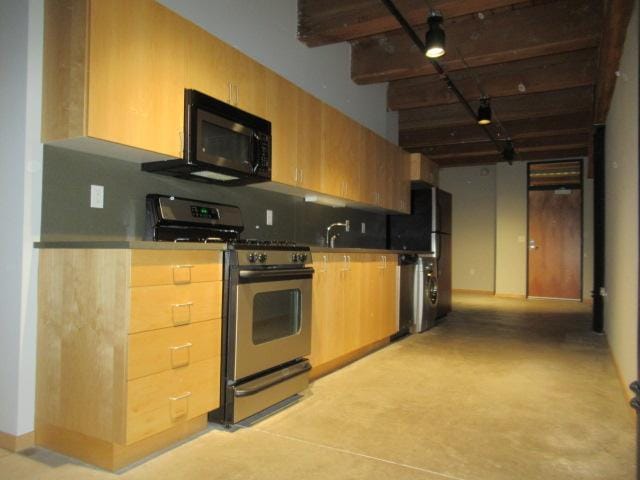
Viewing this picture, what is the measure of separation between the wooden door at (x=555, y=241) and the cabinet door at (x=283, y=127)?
6926mm

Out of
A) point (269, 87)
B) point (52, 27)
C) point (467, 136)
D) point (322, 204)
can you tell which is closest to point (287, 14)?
point (269, 87)

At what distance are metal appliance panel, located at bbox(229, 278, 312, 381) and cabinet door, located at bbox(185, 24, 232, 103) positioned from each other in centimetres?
107

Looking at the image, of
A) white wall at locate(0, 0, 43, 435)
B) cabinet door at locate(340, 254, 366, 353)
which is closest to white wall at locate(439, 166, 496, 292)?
cabinet door at locate(340, 254, 366, 353)

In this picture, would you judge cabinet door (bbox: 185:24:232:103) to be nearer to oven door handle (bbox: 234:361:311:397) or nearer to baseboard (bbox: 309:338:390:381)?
oven door handle (bbox: 234:361:311:397)

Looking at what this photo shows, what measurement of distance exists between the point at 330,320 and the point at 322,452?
126 cm

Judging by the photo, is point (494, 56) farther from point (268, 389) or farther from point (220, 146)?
point (268, 389)

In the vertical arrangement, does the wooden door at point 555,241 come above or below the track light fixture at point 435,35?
below

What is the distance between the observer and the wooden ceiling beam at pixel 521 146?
23.9ft

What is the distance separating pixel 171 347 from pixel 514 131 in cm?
623

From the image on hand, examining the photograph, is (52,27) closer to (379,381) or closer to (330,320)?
(330,320)

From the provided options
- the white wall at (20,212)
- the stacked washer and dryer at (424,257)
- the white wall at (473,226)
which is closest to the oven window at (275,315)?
the white wall at (20,212)

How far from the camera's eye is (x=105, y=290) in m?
1.83

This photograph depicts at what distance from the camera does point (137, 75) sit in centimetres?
210

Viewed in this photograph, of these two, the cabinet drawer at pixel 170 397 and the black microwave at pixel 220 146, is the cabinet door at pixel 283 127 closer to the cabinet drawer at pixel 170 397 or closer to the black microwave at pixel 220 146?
the black microwave at pixel 220 146
